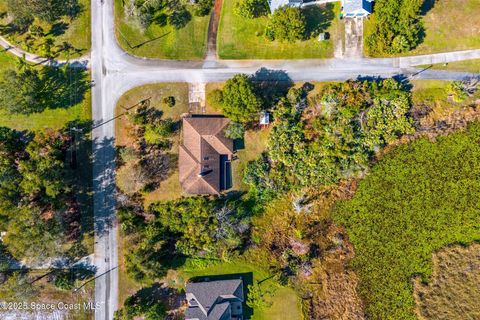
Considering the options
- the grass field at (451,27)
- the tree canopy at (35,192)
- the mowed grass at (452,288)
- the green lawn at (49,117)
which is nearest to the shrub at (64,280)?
the tree canopy at (35,192)

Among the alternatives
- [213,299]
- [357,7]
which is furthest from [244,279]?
[357,7]

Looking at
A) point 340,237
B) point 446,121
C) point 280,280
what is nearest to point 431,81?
point 446,121

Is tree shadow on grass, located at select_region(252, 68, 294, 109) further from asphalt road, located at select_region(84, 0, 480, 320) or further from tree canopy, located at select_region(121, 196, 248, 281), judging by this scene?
tree canopy, located at select_region(121, 196, 248, 281)

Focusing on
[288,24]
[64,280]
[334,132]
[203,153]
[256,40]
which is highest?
[288,24]

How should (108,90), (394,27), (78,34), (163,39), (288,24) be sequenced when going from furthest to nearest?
(163,39) < (108,90) < (78,34) < (394,27) < (288,24)

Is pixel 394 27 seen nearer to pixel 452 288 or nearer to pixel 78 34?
pixel 452 288

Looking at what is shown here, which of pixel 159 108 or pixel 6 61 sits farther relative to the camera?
pixel 159 108
